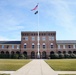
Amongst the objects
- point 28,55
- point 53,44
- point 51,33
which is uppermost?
point 51,33

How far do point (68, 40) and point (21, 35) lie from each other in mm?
21539

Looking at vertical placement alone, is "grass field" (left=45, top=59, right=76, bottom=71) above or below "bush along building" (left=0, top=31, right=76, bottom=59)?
below

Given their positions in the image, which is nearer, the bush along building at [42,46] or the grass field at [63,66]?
the grass field at [63,66]

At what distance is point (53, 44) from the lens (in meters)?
75.3

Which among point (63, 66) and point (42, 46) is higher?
point (42, 46)

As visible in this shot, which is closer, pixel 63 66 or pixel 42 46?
pixel 63 66

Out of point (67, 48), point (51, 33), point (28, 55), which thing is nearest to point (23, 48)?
point (28, 55)

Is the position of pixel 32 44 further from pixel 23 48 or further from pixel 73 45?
pixel 73 45

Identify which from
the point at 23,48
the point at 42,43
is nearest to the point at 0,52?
the point at 23,48

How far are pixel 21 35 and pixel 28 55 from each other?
8980 millimetres

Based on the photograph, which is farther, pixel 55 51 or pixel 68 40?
pixel 68 40

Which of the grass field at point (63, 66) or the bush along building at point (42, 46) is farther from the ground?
the bush along building at point (42, 46)

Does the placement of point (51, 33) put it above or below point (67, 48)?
above

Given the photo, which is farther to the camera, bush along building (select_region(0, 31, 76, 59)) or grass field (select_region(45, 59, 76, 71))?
bush along building (select_region(0, 31, 76, 59))
